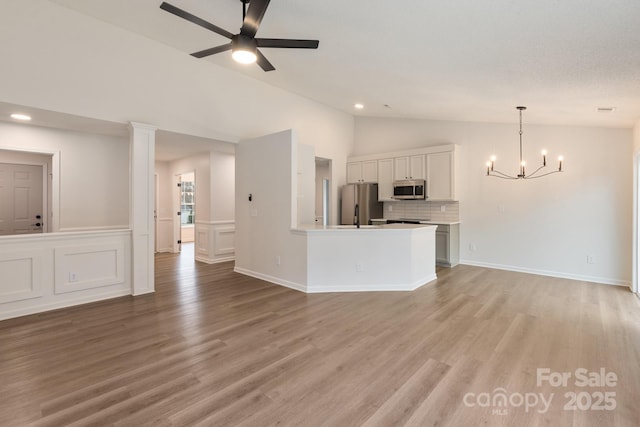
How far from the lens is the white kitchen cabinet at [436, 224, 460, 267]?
19.7 feet

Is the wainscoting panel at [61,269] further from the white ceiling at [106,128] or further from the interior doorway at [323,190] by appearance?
the interior doorway at [323,190]

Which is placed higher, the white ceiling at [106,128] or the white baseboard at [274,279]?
the white ceiling at [106,128]

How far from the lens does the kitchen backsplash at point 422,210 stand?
6.32 meters

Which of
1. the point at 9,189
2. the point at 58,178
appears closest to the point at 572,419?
the point at 58,178

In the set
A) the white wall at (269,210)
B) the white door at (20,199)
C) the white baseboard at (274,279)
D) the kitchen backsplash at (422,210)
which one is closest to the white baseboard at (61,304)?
the white baseboard at (274,279)

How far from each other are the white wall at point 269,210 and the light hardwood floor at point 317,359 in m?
0.68

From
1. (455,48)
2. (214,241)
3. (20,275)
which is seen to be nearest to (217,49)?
(455,48)

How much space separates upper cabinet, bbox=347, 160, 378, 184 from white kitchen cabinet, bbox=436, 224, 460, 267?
190 cm

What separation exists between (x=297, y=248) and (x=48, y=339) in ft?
9.34

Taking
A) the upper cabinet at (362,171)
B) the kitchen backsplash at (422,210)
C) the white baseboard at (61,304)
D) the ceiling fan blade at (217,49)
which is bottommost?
the white baseboard at (61,304)

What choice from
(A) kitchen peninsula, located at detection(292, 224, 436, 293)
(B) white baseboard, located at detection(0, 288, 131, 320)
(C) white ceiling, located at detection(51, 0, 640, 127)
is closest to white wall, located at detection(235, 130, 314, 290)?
(A) kitchen peninsula, located at detection(292, 224, 436, 293)

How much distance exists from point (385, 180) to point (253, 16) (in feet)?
16.1

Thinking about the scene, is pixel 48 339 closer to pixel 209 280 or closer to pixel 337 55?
pixel 209 280

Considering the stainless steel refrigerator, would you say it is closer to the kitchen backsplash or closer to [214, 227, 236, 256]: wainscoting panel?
the kitchen backsplash
